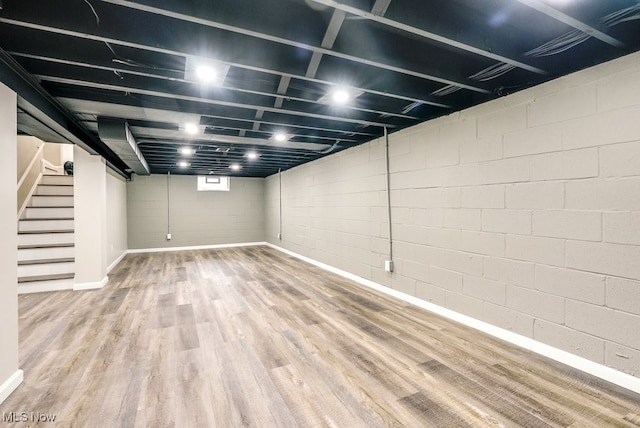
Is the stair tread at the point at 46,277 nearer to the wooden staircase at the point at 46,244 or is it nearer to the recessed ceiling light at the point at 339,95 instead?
the wooden staircase at the point at 46,244

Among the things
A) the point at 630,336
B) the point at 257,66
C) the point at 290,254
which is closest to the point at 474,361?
the point at 630,336

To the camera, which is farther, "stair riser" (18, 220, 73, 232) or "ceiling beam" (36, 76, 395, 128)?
"stair riser" (18, 220, 73, 232)

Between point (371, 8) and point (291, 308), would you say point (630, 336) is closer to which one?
point (371, 8)

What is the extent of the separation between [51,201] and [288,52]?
5553 millimetres

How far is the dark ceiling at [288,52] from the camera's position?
1620 millimetres

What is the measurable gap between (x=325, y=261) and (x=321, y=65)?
4.04 meters

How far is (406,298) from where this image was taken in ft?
12.1

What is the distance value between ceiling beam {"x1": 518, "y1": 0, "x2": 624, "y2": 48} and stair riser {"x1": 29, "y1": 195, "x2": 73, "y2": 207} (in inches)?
265

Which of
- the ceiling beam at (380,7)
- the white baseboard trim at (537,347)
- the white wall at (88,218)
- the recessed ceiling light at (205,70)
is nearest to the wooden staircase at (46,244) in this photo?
the white wall at (88,218)

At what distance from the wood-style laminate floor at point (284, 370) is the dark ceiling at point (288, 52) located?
2110mm

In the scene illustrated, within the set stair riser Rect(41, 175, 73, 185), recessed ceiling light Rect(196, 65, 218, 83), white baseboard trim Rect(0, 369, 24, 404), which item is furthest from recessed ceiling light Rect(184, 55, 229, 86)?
stair riser Rect(41, 175, 73, 185)

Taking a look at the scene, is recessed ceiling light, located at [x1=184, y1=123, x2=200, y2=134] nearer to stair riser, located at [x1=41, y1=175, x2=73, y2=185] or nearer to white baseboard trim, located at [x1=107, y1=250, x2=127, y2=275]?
white baseboard trim, located at [x1=107, y1=250, x2=127, y2=275]

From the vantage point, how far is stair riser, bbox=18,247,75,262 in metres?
4.35

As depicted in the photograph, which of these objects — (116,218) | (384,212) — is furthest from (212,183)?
(384,212)
